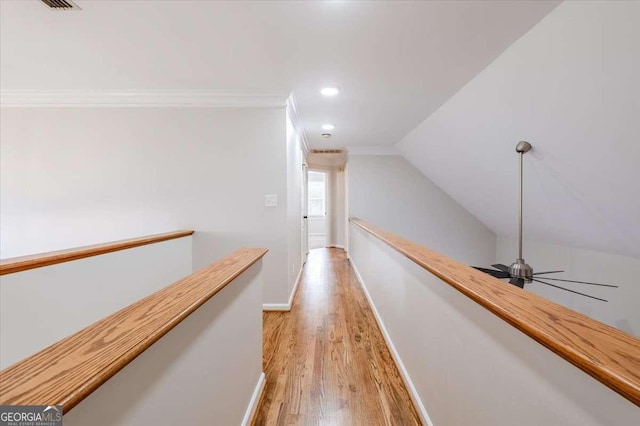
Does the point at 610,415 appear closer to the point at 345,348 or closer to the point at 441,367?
the point at 441,367

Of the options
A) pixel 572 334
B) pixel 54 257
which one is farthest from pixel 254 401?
pixel 572 334

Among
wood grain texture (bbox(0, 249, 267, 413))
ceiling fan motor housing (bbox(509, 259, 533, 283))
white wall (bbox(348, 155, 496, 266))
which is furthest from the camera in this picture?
white wall (bbox(348, 155, 496, 266))

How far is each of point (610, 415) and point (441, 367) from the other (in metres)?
0.85

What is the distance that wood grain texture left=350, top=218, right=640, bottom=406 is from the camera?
1.64 ft

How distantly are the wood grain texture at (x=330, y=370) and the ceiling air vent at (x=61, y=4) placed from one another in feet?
8.45

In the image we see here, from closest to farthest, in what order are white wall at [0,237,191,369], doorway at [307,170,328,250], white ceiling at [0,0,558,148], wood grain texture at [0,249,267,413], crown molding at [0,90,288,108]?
1. wood grain texture at [0,249,267,413]
2. white wall at [0,237,191,369]
3. white ceiling at [0,0,558,148]
4. crown molding at [0,90,288,108]
5. doorway at [307,170,328,250]

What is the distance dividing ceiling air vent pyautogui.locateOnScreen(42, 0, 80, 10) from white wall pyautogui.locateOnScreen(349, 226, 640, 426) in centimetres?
250

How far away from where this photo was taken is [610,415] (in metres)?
0.53

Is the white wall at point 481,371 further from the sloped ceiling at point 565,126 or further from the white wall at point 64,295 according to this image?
the white wall at point 64,295

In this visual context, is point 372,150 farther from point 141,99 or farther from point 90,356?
point 90,356

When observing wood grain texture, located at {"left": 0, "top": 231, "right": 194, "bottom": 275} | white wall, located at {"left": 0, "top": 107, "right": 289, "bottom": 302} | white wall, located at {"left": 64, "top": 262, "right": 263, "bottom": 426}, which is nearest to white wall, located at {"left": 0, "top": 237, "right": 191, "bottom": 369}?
wood grain texture, located at {"left": 0, "top": 231, "right": 194, "bottom": 275}

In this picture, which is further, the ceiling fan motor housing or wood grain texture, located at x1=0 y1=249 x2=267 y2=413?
the ceiling fan motor housing

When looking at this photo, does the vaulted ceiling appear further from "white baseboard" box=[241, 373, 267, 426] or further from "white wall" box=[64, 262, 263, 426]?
"white baseboard" box=[241, 373, 267, 426]

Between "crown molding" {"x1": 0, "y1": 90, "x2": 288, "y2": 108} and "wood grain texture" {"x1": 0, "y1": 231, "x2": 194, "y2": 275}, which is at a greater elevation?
"crown molding" {"x1": 0, "y1": 90, "x2": 288, "y2": 108}
